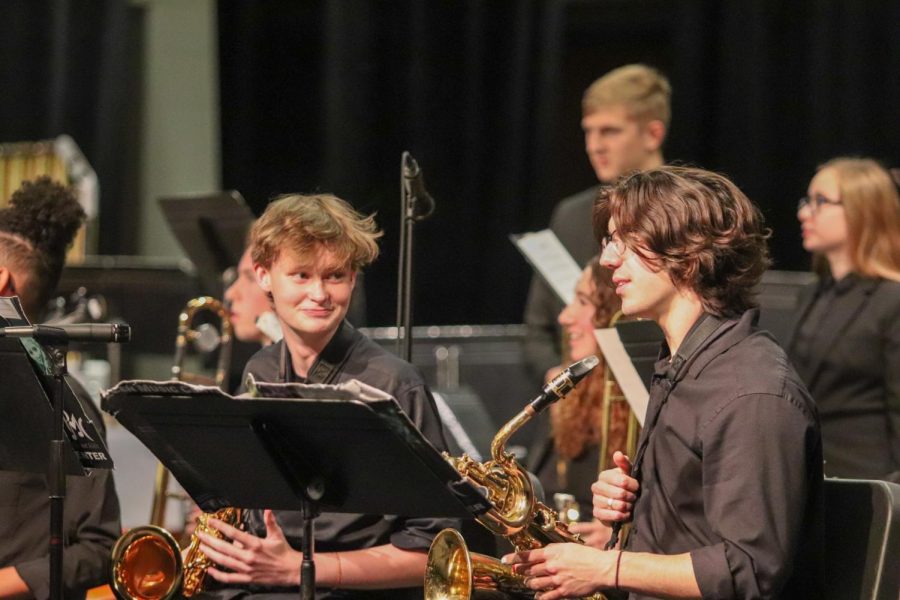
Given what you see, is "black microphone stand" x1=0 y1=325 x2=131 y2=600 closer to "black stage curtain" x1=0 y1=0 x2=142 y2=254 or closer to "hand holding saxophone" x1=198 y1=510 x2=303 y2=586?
"hand holding saxophone" x1=198 y1=510 x2=303 y2=586

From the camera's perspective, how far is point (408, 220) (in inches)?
141

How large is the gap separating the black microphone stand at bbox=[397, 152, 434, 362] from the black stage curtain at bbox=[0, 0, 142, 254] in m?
5.13

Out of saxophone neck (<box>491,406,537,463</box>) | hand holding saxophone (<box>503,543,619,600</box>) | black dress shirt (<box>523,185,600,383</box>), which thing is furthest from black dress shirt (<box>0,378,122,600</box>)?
black dress shirt (<box>523,185,600,383</box>)

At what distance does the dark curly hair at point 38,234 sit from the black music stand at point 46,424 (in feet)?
1.54

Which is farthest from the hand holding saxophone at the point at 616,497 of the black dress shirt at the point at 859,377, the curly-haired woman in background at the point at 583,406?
the black dress shirt at the point at 859,377

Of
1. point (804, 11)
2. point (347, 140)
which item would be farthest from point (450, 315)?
point (804, 11)

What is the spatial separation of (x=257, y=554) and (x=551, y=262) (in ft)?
5.52

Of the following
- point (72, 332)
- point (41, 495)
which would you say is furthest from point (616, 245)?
point (41, 495)

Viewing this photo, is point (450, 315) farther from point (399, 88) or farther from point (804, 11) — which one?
point (804, 11)

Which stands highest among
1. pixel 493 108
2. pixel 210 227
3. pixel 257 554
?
pixel 493 108

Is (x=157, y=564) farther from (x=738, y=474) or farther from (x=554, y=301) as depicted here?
(x=554, y=301)

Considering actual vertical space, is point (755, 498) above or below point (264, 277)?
below

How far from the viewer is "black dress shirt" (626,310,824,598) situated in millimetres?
2291

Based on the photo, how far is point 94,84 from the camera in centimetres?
831
